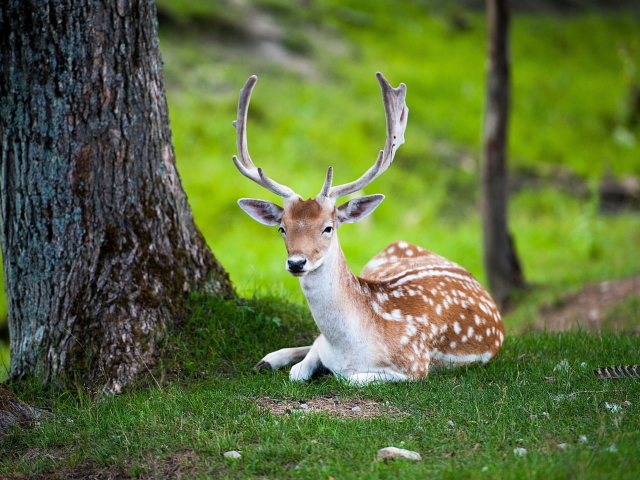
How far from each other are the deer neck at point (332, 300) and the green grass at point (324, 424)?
0.37m

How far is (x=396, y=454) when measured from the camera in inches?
149

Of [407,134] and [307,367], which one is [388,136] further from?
[407,134]

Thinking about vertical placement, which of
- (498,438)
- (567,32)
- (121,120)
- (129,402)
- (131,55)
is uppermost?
(567,32)

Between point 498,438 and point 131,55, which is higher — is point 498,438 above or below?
below

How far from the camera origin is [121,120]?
521cm

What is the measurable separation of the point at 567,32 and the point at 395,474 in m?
21.0

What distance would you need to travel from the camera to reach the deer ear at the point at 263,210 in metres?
5.31

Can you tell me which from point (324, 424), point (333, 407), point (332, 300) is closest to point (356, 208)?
point (332, 300)

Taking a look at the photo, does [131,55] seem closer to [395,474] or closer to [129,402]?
[129,402]

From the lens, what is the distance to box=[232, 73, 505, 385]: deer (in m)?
5.07

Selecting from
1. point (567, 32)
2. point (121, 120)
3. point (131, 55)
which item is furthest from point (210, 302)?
point (567, 32)

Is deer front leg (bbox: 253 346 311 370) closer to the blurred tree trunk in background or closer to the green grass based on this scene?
the green grass

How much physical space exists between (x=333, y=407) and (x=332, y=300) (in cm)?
80

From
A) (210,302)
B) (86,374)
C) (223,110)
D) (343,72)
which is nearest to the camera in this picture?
(86,374)
